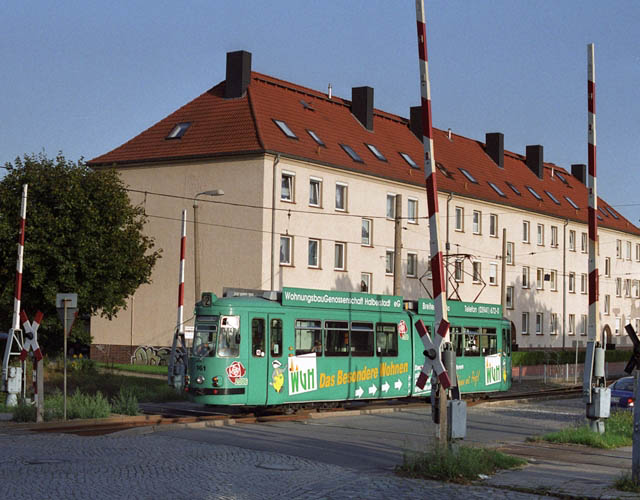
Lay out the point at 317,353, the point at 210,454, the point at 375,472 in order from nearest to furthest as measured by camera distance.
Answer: the point at 375,472 < the point at 210,454 < the point at 317,353

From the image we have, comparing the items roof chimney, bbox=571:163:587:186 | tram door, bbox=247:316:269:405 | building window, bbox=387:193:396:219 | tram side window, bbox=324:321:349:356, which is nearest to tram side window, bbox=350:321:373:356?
tram side window, bbox=324:321:349:356

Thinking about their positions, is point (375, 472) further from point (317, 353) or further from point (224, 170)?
point (224, 170)

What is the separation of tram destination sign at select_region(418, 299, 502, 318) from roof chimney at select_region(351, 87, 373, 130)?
25607mm

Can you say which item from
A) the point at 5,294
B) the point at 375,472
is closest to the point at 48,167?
the point at 5,294

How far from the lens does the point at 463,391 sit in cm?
3003

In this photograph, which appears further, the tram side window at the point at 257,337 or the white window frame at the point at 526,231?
the white window frame at the point at 526,231

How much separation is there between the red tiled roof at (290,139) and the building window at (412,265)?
3.96 m

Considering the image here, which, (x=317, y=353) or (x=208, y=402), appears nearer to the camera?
(x=208, y=402)

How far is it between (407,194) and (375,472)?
136 ft

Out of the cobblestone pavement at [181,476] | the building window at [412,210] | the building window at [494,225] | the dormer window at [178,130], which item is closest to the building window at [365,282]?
the building window at [412,210]

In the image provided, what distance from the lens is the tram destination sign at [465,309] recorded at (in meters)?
28.3

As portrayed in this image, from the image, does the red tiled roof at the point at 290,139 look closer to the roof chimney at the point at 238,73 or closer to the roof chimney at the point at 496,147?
the roof chimney at the point at 238,73

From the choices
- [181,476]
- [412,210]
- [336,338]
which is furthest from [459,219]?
[181,476]

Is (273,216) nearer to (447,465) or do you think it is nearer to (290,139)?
(290,139)
